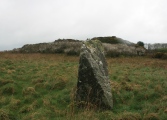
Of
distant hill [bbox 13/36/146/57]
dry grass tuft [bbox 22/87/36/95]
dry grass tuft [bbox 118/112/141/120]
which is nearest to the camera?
dry grass tuft [bbox 118/112/141/120]

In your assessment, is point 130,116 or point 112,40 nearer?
point 130,116

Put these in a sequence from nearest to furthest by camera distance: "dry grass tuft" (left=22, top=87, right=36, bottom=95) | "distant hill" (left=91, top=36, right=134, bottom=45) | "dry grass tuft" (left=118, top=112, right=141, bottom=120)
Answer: "dry grass tuft" (left=118, top=112, right=141, bottom=120) < "dry grass tuft" (left=22, top=87, right=36, bottom=95) < "distant hill" (left=91, top=36, right=134, bottom=45)

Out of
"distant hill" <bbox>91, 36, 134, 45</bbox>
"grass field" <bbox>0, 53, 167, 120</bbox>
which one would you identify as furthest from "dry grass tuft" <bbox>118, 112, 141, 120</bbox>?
"distant hill" <bbox>91, 36, 134, 45</bbox>

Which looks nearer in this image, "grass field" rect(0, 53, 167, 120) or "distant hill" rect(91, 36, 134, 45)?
"grass field" rect(0, 53, 167, 120)

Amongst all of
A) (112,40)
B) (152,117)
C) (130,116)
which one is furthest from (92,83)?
(112,40)

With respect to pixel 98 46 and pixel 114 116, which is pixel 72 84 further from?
pixel 114 116

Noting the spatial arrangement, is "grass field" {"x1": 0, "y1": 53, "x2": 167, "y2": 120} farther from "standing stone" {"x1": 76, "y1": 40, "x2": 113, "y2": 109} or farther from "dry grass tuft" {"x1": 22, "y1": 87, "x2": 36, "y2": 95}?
"standing stone" {"x1": 76, "y1": 40, "x2": 113, "y2": 109}

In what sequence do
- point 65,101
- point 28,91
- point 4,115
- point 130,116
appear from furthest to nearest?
point 28,91, point 65,101, point 4,115, point 130,116

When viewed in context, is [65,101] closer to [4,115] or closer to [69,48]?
[4,115]

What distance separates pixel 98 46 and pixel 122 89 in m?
2.58

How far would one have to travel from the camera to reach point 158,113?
7.81 metres

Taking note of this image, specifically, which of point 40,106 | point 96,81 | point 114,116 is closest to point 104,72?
point 96,81

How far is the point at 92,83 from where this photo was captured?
867cm

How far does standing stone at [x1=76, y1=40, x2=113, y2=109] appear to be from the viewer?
8.62 metres
